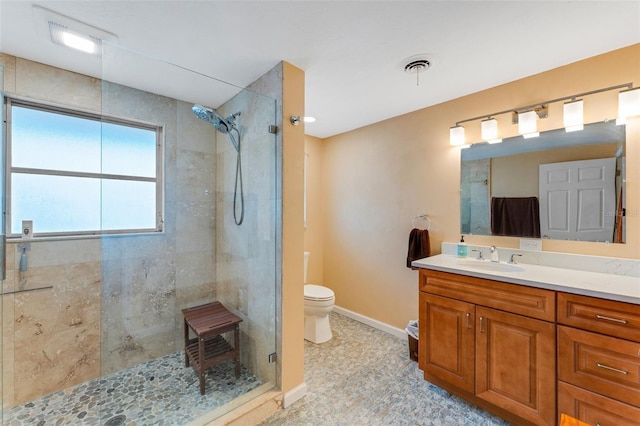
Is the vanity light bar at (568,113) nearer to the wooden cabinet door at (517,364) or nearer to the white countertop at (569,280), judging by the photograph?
the white countertop at (569,280)

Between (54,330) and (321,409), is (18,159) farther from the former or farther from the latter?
(321,409)

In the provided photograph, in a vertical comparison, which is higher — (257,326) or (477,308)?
(477,308)

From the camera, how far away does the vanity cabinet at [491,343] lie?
4.60 ft

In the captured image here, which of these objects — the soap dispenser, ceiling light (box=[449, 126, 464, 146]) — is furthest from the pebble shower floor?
ceiling light (box=[449, 126, 464, 146])

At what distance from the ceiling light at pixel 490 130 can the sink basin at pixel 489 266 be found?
3.16ft

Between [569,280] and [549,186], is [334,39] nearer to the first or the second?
[549,186]

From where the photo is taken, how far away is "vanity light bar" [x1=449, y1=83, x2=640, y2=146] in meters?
1.49

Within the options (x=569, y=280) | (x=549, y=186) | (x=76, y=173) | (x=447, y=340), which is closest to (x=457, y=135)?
(x=549, y=186)

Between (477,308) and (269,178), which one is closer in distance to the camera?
(477,308)

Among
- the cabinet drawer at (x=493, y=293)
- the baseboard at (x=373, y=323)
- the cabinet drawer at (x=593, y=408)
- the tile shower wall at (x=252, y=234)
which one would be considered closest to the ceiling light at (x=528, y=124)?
the cabinet drawer at (x=493, y=293)

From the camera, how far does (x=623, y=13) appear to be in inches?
50.0

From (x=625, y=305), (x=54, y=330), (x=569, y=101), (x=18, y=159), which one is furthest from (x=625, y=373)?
(x=18, y=159)

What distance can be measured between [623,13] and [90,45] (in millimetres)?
2934

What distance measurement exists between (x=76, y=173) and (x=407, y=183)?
2775 mm
